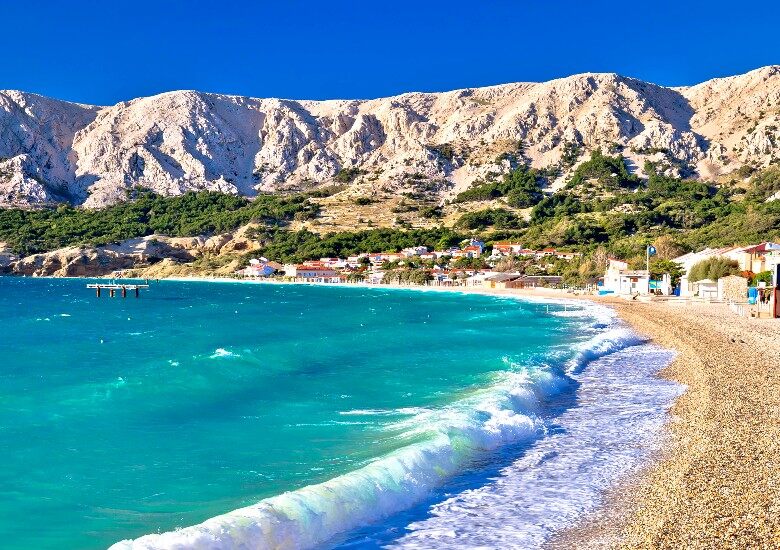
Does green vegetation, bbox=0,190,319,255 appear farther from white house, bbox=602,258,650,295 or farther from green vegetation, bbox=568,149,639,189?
white house, bbox=602,258,650,295

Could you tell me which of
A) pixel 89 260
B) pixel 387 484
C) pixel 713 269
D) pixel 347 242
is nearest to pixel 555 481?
pixel 387 484

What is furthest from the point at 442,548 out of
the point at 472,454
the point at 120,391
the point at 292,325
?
the point at 292,325

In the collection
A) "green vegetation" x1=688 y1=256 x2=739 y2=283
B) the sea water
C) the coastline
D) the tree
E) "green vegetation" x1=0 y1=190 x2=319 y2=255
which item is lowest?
the sea water

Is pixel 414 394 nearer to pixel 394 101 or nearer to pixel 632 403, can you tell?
pixel 632 403

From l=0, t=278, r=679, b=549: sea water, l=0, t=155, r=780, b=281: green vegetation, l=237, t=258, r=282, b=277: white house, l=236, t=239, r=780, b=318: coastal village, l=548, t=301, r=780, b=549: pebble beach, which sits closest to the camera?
l=548, t=301, r=780, b=549: pebble beach

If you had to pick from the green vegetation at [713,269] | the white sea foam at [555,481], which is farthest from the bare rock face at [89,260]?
the white sea foam at [555,481]

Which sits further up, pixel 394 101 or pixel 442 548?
pixel 394 101

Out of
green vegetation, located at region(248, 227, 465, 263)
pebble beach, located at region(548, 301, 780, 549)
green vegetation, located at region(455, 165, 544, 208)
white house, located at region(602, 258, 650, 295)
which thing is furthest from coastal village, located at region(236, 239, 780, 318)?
green vegetation, located at region(455, 165, 544, 208)

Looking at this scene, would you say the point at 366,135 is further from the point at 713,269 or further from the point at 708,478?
the point at 708,478
